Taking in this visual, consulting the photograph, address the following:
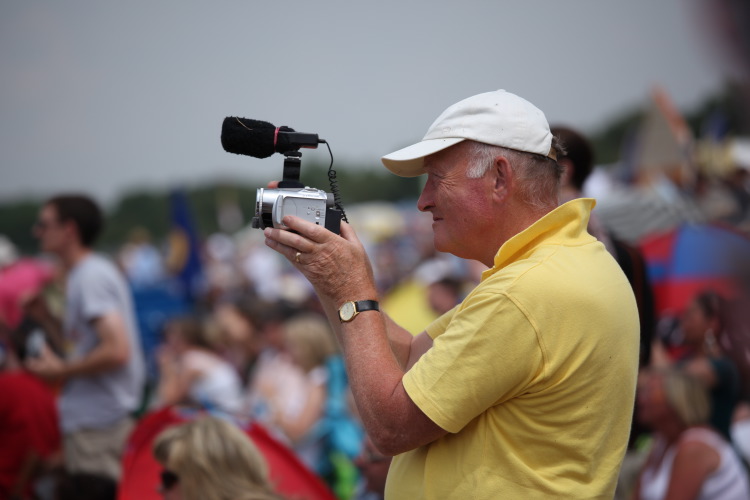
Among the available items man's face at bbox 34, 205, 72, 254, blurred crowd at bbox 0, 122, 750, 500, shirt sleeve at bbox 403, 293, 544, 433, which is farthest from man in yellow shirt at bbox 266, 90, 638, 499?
man's face at bbox 34, 205, 72, 254

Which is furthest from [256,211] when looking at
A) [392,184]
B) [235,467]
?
[392,184]

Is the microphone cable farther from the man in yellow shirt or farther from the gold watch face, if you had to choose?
the gold watch face

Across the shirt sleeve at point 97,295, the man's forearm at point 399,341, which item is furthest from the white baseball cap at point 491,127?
the shirt sleeve at point 97,295

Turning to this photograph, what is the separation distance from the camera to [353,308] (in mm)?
1762

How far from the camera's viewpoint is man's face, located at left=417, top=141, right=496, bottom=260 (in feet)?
5.92

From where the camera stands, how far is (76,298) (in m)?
4.41

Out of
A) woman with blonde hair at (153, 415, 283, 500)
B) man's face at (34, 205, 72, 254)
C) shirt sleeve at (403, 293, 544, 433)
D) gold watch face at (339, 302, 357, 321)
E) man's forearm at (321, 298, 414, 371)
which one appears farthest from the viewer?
man's face at (34, 205, 72, 254)

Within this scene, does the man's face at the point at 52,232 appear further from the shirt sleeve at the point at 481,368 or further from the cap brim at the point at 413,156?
the shirt sleeve at the point at 481,368

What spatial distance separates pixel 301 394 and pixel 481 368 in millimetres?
3982

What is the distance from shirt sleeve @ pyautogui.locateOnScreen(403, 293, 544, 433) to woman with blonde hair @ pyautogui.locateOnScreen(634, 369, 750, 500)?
7.89ft

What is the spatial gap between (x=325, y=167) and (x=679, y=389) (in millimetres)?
2522

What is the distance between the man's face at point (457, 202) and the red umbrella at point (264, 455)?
5.55ft

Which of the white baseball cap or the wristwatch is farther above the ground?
the white baseball cap

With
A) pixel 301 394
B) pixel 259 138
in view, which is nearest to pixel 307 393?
pixel 301 394
